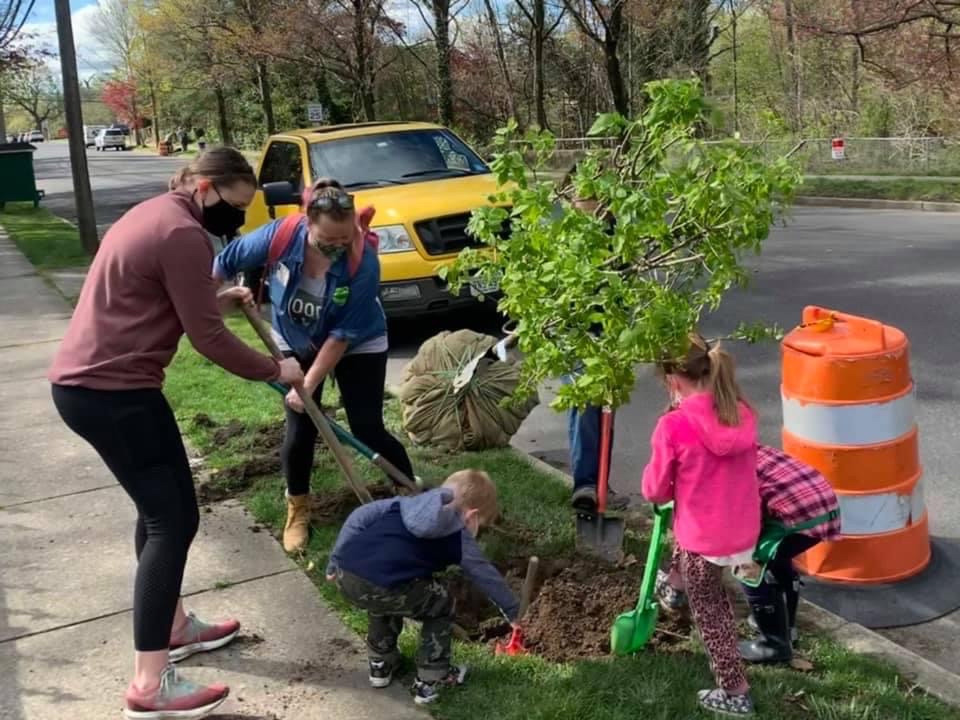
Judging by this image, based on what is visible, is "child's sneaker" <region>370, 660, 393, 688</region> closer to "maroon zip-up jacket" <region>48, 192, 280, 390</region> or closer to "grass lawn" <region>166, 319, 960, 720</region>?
"grass lawn" <region>166, 319, 960, 720</region>

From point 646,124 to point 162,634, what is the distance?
86.0 inches

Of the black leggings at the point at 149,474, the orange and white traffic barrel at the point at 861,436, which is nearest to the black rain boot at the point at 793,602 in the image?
the orange and white traffic barrel at the point at 861,436

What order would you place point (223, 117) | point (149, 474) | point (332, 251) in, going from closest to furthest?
point (149, 474), point (332, 251), point (223, 117)

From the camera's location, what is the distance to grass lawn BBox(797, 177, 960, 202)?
57.8 ft

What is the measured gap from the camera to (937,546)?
442cm

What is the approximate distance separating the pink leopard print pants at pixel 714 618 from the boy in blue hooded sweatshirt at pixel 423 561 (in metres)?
0.57

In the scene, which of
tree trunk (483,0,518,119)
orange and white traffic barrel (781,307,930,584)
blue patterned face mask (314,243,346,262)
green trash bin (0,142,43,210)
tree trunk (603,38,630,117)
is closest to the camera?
orange and white traffic barrel (781,307,930,584)

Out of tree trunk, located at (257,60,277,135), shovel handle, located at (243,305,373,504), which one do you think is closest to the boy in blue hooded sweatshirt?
shovel handle, located at (243,305,373,504)

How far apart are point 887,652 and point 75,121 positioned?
1475cm

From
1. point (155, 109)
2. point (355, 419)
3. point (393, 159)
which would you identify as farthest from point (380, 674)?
point (155, 109)

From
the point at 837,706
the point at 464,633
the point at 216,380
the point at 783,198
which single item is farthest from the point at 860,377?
the point at 216,380

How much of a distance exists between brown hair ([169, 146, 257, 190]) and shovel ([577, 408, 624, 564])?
1.80 metres

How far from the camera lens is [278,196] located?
31.2 feet

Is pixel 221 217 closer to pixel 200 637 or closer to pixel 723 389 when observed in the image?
pixel 200 637
